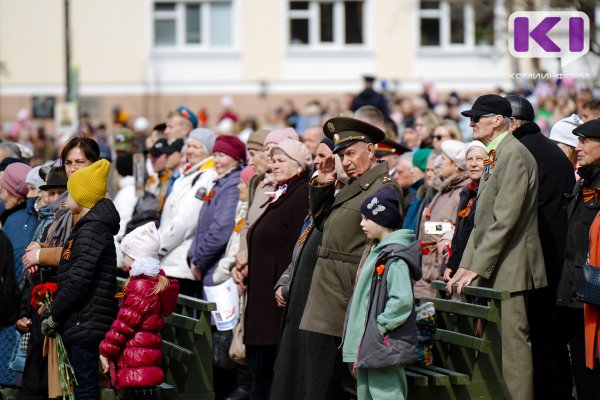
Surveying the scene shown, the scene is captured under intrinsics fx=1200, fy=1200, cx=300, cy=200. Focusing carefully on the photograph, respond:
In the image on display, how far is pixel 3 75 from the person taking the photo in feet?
114

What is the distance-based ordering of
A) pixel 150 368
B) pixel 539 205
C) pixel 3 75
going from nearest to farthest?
pixel 150 368 → pixel 539 205 → pixel 3 75

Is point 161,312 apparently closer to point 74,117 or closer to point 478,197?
point 478,197

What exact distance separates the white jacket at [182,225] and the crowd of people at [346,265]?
1193 millimetres

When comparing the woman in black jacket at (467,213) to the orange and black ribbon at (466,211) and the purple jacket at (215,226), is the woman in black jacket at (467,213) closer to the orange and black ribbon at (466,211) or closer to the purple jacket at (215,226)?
the orange and black ribbon at (466,211)

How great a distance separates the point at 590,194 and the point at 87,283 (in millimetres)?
3556

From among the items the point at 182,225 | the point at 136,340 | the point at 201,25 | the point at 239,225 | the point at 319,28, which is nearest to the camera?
the point at 136,340

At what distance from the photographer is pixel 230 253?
34.7ft

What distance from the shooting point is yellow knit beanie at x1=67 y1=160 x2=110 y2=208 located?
8664 mm

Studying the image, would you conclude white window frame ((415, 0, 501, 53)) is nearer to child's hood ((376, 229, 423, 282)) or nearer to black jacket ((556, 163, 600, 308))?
black jacket ((556, 163, 600, 308))

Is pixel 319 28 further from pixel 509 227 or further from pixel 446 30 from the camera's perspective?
pixel 509 227

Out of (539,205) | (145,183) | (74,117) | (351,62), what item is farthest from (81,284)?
(351,62)

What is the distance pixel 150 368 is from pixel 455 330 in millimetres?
2286

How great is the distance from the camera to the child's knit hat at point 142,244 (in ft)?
28.3

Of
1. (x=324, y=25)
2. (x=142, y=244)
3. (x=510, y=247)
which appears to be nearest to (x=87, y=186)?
(x=142, y=244)
